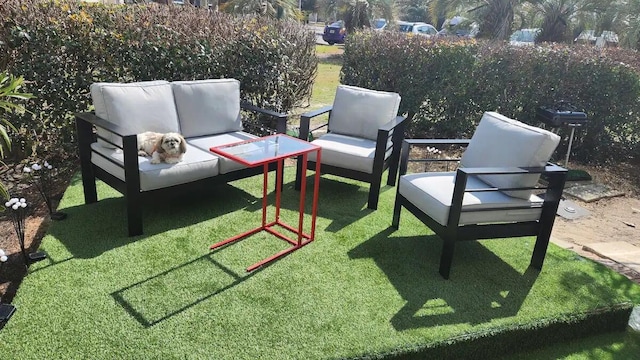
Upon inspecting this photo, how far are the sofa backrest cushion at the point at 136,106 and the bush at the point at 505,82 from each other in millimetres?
3419

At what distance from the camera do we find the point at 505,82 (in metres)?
6.31

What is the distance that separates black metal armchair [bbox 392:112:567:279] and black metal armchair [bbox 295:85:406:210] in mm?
665

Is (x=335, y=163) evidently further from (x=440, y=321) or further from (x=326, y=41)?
(x=326, y=41)

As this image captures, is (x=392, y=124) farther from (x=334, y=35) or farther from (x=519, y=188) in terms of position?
(x=334, y=35)

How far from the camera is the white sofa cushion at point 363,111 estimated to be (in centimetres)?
466

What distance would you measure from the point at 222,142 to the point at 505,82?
4.18 meters

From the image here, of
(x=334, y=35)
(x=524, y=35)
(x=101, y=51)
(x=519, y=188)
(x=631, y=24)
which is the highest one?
(x=631, y=24)

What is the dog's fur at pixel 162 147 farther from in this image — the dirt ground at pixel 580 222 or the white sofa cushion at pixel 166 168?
the dirt ground at pixel 580 222

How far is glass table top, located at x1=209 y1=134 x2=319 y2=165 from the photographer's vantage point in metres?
3.07

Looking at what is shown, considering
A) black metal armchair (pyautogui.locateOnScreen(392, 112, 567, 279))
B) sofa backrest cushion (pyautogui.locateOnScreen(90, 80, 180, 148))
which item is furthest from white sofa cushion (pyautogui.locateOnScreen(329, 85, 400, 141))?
sofa backrest cushion (pyautogui.locateOnScreen(90, 80, 180, 148))

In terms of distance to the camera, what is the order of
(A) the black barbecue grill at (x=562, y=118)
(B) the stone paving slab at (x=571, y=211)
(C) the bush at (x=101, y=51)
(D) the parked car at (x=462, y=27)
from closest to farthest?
(C) the bush at (x=101, y=51) → (B) the stone paving slab at (x=571, y=211) → (A) the black barbecue grill at (x=562, y=118) → (D) the parked car at (x=462, y=27)

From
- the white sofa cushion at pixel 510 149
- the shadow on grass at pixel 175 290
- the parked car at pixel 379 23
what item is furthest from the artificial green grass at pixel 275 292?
the parked car at pixel 379 23

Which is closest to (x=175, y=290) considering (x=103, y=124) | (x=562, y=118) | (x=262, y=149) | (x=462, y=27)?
(x=262, y=149)

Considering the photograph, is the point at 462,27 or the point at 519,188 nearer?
the point at 519,188
